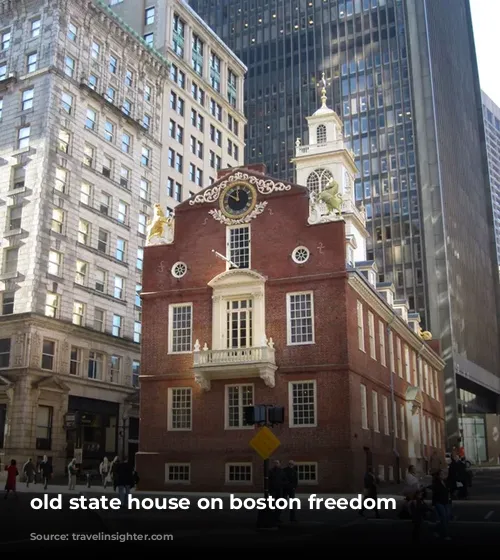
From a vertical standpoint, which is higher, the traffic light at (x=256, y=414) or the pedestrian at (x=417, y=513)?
the traffic light at (x=256, y=414)

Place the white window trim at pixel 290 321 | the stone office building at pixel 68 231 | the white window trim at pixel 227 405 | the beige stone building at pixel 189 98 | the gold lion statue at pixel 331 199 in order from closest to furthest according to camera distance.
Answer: the white window trim at pixel 290 321 < the white window trim at pixel 227 405 < the gold lion statue at pixel 331 199 < the stone office building at pixel 68 231 < the beige stone building at pixel 189 98

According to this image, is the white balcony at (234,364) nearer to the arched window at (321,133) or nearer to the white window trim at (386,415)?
the white window trim at (386,415)

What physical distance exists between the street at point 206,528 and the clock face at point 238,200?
17900mm

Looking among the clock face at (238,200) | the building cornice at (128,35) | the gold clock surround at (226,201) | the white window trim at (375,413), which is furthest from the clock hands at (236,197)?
the building cornice at (128,35)

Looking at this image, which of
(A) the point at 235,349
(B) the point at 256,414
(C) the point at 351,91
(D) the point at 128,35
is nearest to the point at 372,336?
(A) the point at 235,349

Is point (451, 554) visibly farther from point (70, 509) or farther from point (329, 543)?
point (70, 509)

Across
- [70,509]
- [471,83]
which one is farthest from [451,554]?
[471,83]

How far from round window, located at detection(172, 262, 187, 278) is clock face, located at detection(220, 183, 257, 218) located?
3740 millimetres

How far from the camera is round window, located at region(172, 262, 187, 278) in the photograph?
39.1m

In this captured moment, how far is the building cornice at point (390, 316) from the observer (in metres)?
37.3

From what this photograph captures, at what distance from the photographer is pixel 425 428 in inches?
2203

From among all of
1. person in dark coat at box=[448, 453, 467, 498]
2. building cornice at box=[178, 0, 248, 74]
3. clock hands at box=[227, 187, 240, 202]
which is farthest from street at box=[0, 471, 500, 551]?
building cornice at box=[178, 0, 248, 74]

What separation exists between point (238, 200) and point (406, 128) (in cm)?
7942

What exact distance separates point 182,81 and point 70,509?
5798 cm
